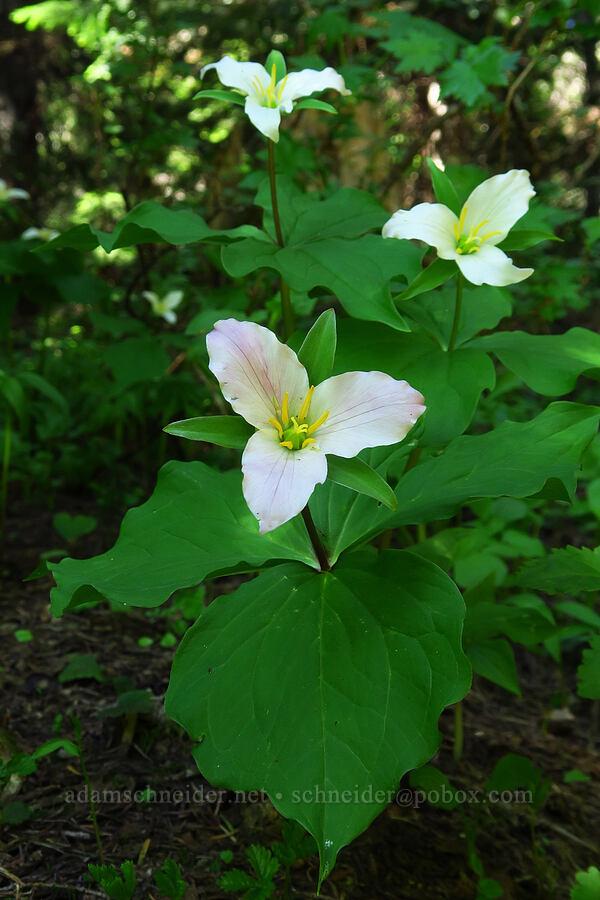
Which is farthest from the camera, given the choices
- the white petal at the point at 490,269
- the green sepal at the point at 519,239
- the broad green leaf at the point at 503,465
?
the green sepal at the point at 519,239

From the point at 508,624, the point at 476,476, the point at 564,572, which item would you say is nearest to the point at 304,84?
the point at 476,476

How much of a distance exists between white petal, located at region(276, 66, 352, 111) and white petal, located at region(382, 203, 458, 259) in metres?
0.38

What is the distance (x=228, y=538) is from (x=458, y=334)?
78 centimetres

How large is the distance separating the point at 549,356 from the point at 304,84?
85 centimetres

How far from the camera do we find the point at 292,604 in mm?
1278

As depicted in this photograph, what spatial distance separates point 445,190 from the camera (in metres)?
1.57

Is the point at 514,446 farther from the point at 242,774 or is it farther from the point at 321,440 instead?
the point at 242,774

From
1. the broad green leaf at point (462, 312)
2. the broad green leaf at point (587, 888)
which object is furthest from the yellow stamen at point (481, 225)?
the broad green leaf at point (587, 888)

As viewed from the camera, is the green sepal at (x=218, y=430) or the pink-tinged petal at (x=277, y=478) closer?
the pink-tinged petal at (x=277, y=478)

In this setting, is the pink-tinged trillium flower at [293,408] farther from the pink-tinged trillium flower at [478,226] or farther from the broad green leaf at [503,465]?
the pink-tinged trillium flower at [478,226]

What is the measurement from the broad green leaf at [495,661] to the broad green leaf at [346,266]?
35.4 inches

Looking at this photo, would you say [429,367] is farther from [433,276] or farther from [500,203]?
[500,203]

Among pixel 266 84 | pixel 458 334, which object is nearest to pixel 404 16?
pixel 266 84

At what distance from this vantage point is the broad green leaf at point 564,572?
1.39m
